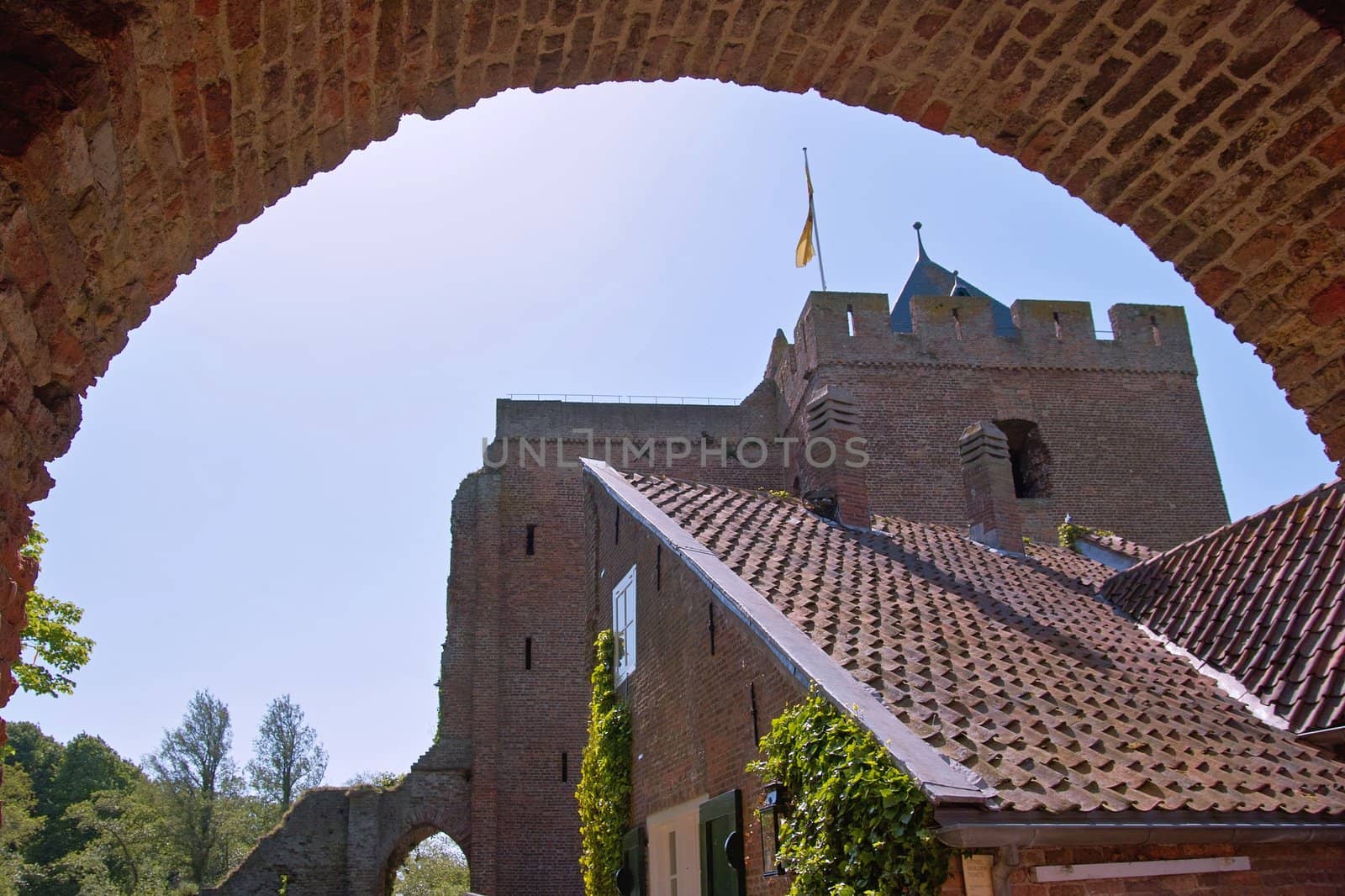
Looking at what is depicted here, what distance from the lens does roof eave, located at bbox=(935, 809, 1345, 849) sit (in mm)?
5523

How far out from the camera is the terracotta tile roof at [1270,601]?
8469 millimetres

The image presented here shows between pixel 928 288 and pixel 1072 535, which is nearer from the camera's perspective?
pixel 1072 535

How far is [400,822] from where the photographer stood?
22297 mm

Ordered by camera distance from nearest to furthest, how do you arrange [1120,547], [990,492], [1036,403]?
[990,492], [1120,547], [1036,403]

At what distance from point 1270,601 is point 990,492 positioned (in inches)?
156

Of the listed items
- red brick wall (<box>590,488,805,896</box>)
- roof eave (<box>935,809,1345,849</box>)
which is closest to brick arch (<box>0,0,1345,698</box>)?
roof eave (<box>935,809,1345,849</box>)

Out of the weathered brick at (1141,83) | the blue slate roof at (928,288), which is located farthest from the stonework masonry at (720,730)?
the blue slate roof at (928,288)

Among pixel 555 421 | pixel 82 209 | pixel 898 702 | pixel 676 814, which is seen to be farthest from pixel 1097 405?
pixel 82 209

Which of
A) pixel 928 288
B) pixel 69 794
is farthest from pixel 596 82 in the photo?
pixel 69 794

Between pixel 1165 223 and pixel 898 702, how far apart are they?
3.94m

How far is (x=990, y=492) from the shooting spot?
13164mm

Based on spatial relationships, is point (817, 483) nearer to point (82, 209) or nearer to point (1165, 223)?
point (1165, 223)

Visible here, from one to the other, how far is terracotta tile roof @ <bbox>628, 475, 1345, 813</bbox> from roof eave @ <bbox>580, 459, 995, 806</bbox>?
0.48ft

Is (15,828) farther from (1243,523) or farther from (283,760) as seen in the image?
(1243,523)
